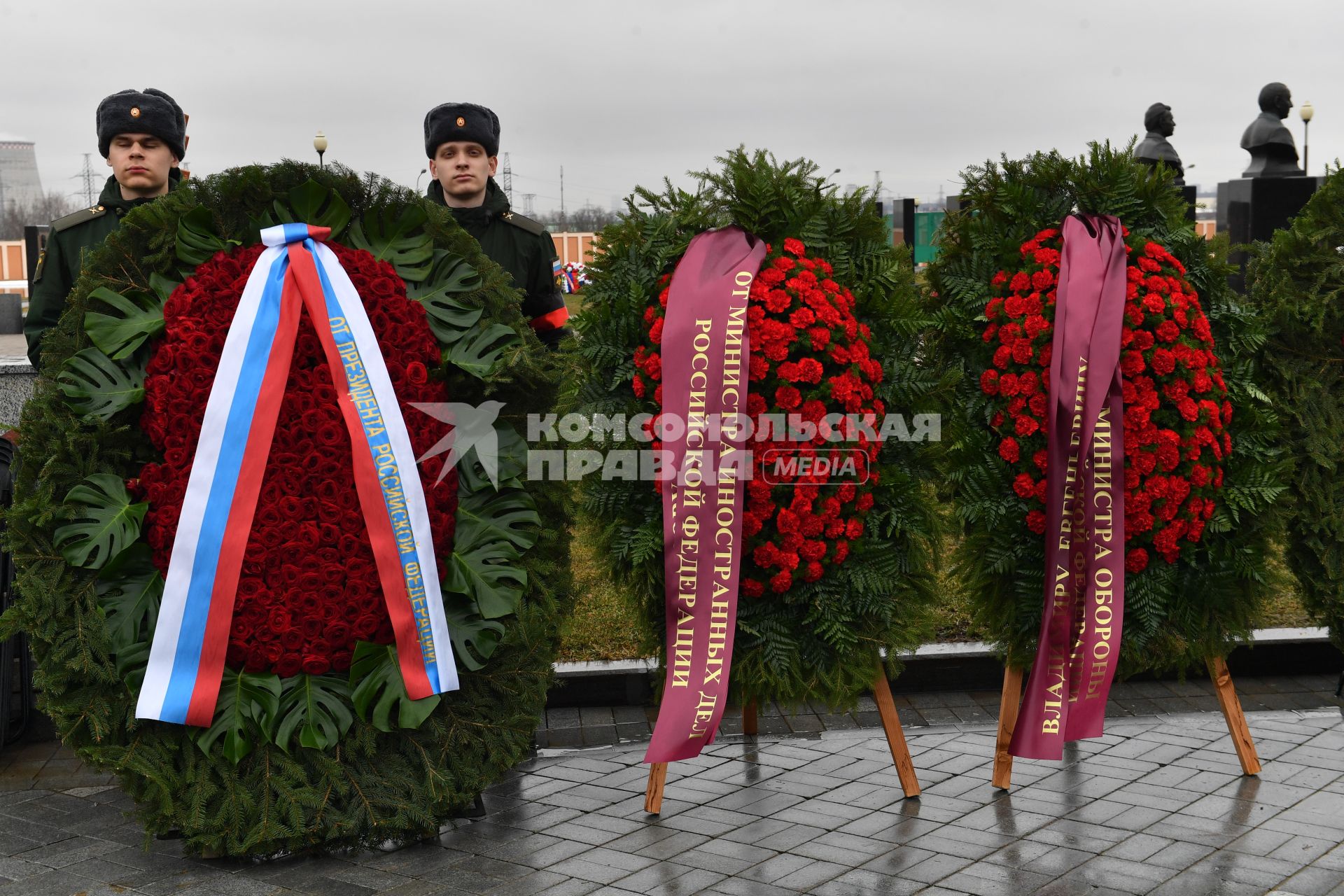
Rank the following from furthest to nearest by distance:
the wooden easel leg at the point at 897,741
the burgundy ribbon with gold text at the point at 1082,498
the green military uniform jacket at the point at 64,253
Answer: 1. the green military uniform jacket at the point at 64,253
2. the wooden easel leg at the point at 897,741
3. the burgundy ribbon with gold text at the point at 1082,498

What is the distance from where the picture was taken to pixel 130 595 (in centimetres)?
430

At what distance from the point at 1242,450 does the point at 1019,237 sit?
1.14 m

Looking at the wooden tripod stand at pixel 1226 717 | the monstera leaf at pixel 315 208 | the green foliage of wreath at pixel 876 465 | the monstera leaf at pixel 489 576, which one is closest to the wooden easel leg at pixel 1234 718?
the wooden tripod stand at pixel 1226 717

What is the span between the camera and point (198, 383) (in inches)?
170

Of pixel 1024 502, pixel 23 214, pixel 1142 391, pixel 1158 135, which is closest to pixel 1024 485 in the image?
pixel 1024 502

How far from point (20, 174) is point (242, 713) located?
7352 centimetres

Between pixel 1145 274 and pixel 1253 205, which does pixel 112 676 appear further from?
pixel 1253 205

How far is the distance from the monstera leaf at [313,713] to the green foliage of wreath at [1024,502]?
2275 mm

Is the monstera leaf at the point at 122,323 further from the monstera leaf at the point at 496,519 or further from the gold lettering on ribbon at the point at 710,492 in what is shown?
the gold lettering on ribbon at the point at 710,492

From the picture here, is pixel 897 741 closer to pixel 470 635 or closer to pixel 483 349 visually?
pixel 470 635

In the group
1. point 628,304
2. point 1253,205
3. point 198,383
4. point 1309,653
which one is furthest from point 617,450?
point 1253,205

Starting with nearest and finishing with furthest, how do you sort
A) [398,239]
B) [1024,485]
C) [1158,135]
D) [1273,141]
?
[398,239], [1024,485], [1273,141], [1158,135]

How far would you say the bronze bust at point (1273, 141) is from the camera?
1494 centimetres

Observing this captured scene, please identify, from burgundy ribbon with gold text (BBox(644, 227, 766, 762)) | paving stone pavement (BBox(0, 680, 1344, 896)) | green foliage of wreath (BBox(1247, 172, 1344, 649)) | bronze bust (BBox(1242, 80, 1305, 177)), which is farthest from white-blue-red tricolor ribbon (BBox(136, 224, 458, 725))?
bronze bust (BBox(1242, 80, 1305, 177))
